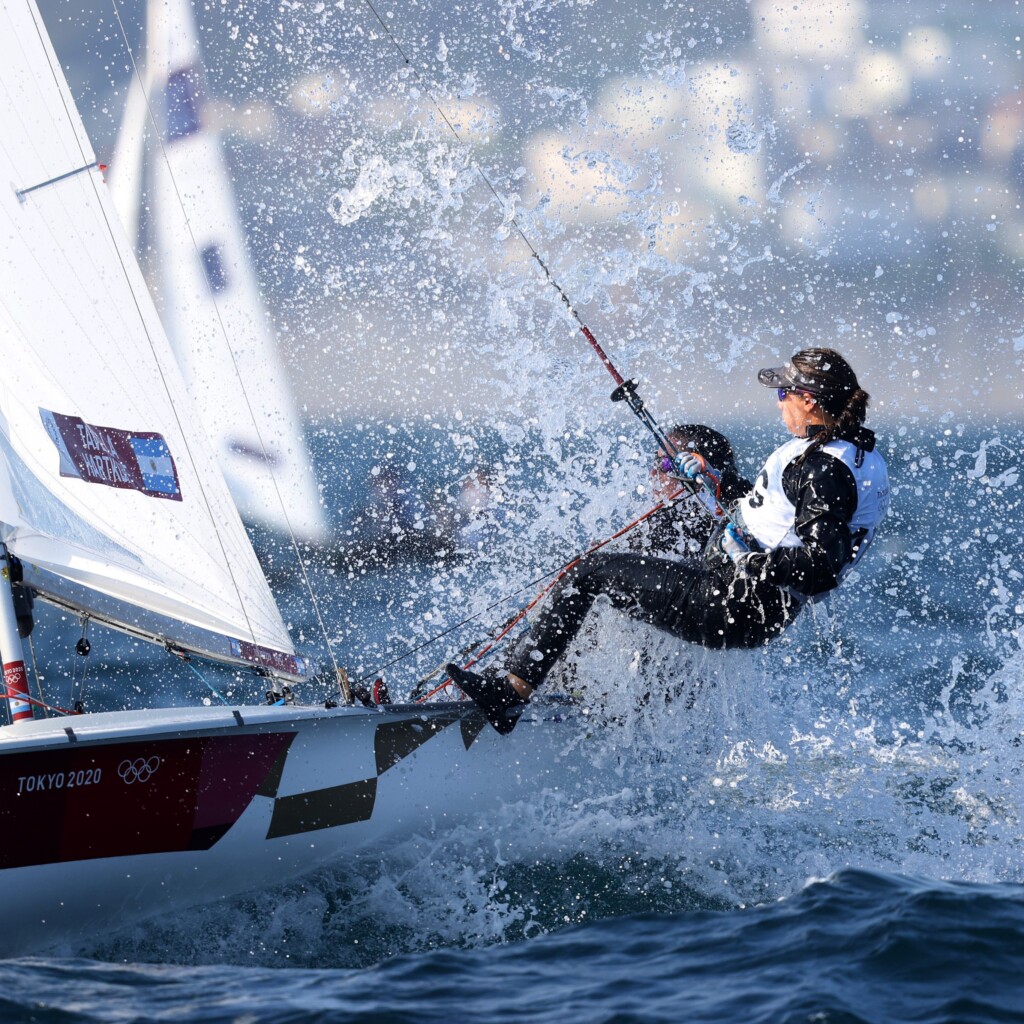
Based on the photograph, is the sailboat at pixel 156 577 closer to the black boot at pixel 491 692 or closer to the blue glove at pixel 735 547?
the black boot at pixel 491 692

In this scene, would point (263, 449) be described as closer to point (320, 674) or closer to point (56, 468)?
point (56, 468)

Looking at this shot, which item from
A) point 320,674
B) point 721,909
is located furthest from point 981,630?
point 721,909

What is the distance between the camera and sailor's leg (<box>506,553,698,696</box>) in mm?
4867

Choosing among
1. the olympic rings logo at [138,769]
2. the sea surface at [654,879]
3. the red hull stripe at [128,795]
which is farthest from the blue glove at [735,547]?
the olympic rings logo at [138,769]

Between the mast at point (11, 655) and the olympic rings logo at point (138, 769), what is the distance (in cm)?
66

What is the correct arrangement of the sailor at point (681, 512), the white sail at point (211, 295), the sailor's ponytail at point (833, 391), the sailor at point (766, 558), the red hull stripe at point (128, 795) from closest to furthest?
the red hull stripe at point (128, 795) < the sailor at point (766, 558) < the sailor's ponytail at point (833, 391) < the sailor at point (681, 512) < the white sail at point (211, 295)

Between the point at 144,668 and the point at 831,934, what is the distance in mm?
6419

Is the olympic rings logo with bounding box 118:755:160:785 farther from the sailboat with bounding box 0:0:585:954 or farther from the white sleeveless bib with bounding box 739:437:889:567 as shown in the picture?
the white sleeveless bib with bounding box 739:437:889:567

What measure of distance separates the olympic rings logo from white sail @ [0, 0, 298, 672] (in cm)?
Result: 105

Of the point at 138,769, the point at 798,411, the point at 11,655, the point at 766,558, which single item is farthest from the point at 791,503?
the point at 11,655

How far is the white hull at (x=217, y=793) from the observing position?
4.07 m

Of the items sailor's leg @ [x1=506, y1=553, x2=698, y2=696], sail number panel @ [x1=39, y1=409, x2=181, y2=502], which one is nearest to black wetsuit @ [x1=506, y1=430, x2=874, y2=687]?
sailor's leg @ [x1=506, y1=553, x2=698, y2=696]

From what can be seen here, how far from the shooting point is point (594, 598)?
4984 millimetres

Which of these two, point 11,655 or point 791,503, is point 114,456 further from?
point 791,503
